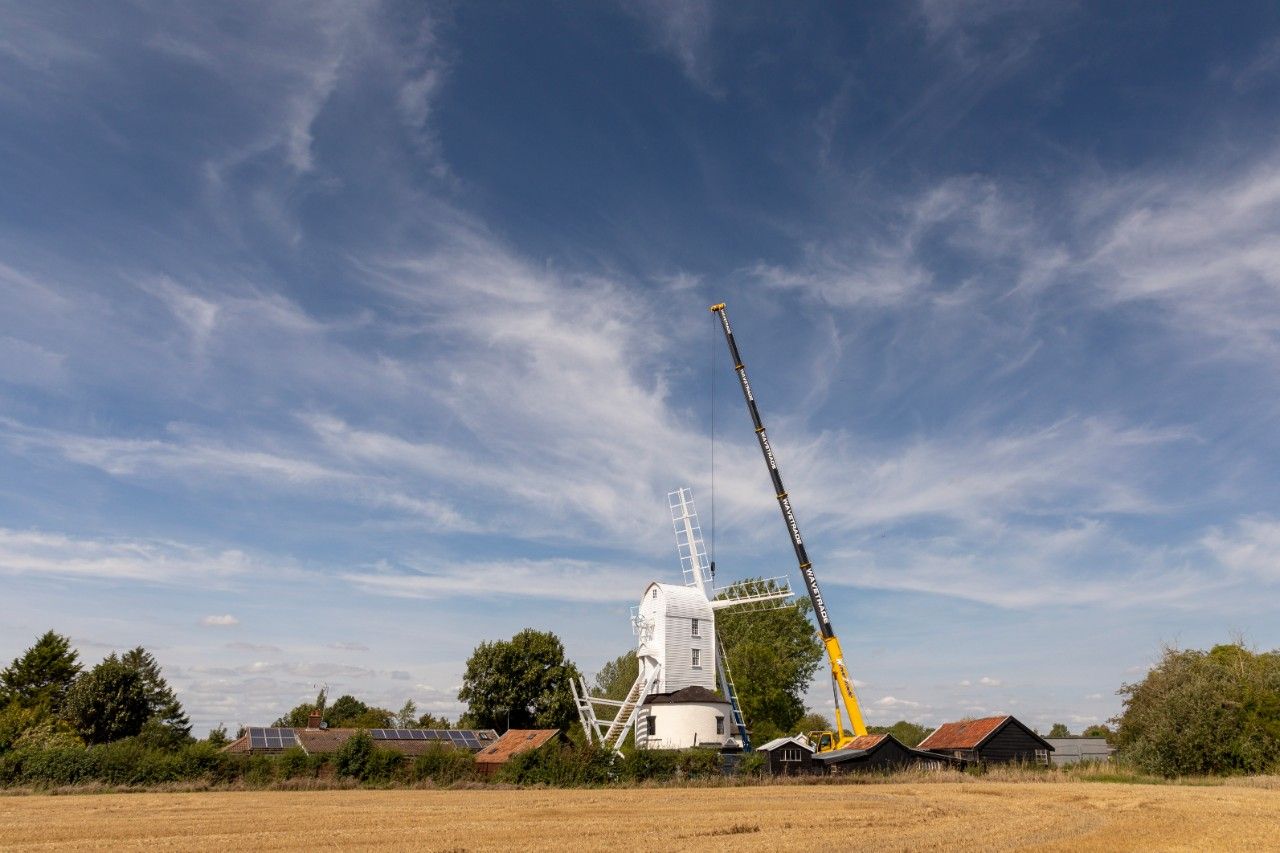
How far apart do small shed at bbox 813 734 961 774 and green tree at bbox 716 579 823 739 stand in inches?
695

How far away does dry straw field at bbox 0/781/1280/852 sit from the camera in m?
20.6

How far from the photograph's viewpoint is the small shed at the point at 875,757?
48969 mm

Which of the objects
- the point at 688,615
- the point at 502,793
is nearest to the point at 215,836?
the point at 502,793

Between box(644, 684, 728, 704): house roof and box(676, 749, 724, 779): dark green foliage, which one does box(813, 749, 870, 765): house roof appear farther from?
box(644, 684, 728, 704): house roof

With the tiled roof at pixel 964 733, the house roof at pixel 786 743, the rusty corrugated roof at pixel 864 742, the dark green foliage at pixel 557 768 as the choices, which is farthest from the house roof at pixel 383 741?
the tiled roof at pixel 964 733

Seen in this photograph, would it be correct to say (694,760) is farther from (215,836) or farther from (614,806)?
(215,836)

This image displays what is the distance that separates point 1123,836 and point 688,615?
38.7m

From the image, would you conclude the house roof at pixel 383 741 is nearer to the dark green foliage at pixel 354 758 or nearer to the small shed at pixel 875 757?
the dark green foliage at pixel 354 758

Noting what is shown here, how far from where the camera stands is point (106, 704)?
217 ft

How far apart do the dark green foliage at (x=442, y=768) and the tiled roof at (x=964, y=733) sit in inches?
1282

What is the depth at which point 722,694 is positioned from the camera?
59.2 metres

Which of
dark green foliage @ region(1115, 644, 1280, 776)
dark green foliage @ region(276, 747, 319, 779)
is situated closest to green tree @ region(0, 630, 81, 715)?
dark green foliage @ region(276, 747, 319, 779)

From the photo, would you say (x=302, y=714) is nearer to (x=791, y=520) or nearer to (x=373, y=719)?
(x=373, y=719)

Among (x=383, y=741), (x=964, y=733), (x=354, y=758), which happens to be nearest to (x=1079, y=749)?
(x=964, y=733)
